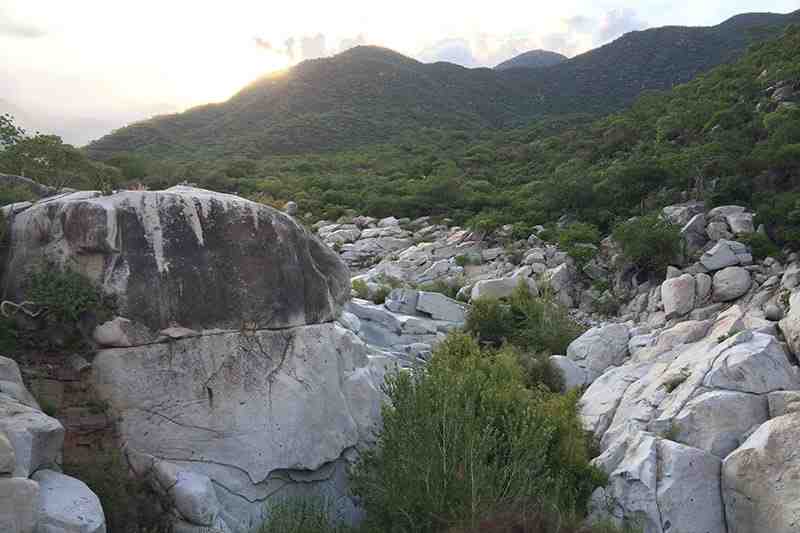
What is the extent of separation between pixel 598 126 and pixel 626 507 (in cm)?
3225

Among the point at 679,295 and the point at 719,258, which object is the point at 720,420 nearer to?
the point at 679,295

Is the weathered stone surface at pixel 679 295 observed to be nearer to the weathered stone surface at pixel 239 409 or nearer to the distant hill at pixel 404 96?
the weathered stone surface at pixel 239 409

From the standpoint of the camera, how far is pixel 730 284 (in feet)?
45.7

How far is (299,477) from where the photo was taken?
856 centimetres

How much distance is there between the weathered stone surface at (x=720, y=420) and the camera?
8.16 m

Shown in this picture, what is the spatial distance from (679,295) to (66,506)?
40.1ft

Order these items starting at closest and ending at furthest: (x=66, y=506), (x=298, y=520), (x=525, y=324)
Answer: (x=66, y=506) < (x=298, y=520) < (x=525, y=324)

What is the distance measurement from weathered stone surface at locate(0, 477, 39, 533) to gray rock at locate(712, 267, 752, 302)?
41.8ft

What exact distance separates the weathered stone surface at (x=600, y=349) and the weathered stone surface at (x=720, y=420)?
3.88 meters

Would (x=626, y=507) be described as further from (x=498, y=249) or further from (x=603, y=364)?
(x=498, y=249)

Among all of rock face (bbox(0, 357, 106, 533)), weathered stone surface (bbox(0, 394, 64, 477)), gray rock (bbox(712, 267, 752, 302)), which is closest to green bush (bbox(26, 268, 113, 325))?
rock face (bbox(0, 357, 106, 533))

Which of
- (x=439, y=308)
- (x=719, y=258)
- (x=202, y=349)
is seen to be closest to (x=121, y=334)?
(x=202, y=349)

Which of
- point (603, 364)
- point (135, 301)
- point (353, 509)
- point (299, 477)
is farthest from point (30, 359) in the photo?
point (603, 364)

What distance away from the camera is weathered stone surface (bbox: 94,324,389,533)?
777 centimetres
